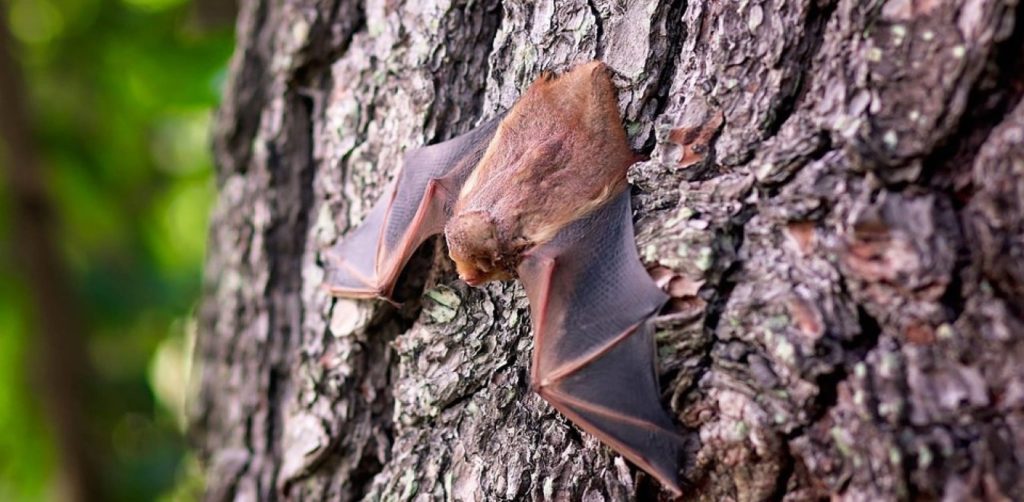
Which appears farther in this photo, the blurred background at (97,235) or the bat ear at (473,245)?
the blurred background at (97,235)

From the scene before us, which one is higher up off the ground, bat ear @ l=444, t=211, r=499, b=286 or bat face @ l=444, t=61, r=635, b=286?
bat face @ l=444, t=61, r=635, b=286

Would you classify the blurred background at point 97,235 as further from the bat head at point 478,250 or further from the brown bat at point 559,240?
the bat head at point 478,250

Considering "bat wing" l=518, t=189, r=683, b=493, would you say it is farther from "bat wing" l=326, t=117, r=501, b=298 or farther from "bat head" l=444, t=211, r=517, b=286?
"bat wing" l=326, t=117, r=501, b=298

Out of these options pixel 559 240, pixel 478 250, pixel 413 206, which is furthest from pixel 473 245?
pixel 413 206

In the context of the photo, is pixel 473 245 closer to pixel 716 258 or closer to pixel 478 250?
pixel 478 250

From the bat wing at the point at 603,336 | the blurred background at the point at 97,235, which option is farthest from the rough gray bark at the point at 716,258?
the blurred background at the point at 97,235

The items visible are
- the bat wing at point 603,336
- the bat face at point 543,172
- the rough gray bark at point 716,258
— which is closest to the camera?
the rough gray bark at point 716,258

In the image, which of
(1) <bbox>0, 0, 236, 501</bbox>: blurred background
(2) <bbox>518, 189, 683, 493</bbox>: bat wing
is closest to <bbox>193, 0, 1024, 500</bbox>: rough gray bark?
(2) <bbox>518, 189, 683, 493</bbox>: bat wing
